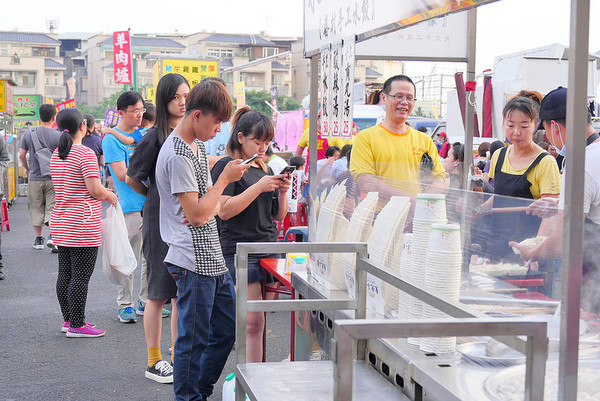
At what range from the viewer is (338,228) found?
2869 millimetres

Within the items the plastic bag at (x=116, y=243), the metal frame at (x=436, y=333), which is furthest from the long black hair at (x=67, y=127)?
the metal frame at (x=436, y=333)

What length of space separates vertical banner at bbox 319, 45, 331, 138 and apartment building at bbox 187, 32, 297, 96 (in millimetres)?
62946

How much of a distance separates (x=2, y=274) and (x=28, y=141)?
9.01 ft

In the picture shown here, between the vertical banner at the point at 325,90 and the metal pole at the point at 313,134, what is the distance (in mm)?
47

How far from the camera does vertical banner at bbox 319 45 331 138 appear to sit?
3166 mm

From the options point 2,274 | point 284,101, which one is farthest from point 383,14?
point 284,101

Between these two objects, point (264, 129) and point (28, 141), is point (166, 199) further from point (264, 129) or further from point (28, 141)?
point (28, 141)

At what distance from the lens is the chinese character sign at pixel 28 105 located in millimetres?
27400

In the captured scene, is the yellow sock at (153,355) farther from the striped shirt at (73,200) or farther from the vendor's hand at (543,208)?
the vendor's hand at (543,208)

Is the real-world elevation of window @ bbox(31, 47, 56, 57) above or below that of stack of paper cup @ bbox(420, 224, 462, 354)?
above

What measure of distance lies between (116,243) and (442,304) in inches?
148

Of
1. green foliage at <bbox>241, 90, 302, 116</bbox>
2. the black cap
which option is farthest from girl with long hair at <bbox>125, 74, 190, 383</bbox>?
green foliage at <bbox>241, 90, 302, 116</bbox>

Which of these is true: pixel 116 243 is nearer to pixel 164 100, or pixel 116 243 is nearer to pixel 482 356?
pixel 164 100

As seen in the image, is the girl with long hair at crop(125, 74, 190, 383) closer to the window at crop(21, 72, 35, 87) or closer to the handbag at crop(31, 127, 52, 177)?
the handbag at crop(31, 127, 52, 177)
